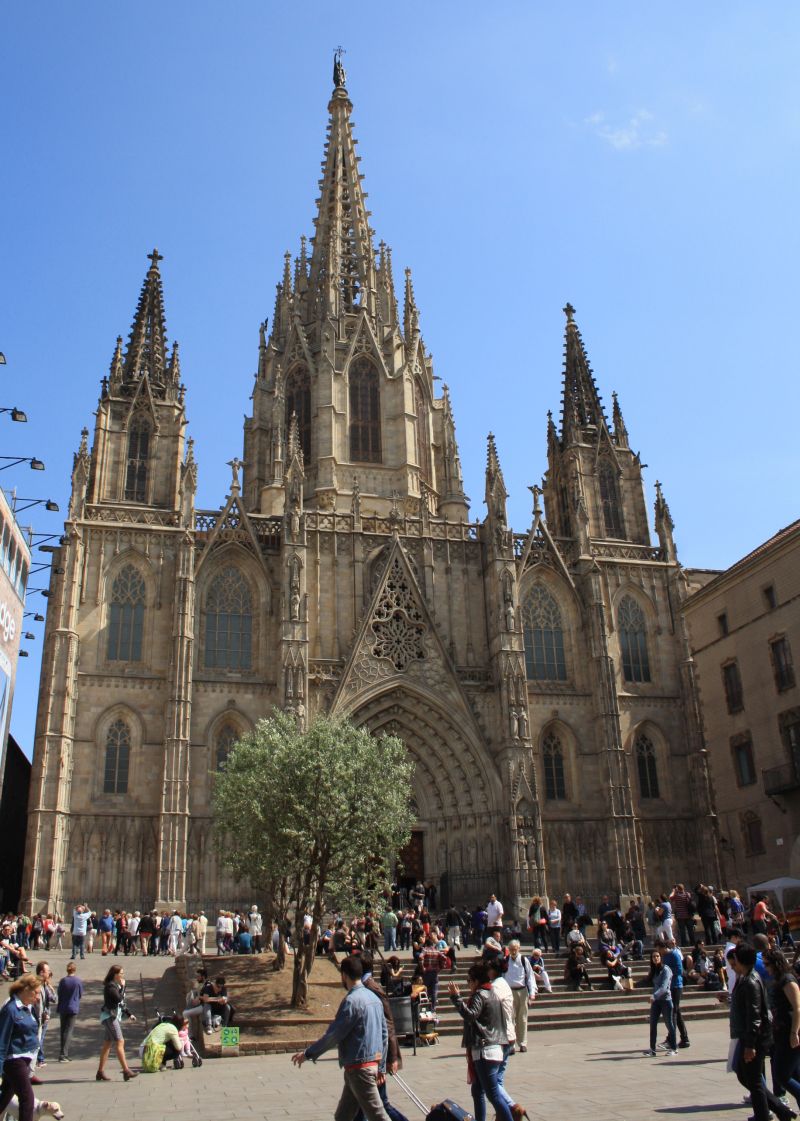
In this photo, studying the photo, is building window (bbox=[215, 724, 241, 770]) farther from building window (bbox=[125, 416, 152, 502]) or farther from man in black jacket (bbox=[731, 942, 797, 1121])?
man in black jacket (bbox=[731, 942, 797, 1121])

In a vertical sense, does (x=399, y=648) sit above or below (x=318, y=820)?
above

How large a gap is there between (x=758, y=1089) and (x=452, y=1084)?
5465 millimetres

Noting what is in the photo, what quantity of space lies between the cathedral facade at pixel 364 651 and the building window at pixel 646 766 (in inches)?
3.4

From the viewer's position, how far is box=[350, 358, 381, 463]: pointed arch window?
44.4 m

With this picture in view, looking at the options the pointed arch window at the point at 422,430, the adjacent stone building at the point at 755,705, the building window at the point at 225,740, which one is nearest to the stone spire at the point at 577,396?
the pointed arch window at the point at 422,430

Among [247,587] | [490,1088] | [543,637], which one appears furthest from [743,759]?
[490,1088]

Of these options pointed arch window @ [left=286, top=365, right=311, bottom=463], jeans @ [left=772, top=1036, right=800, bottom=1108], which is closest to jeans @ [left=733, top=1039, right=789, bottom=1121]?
jeans @ [left=772, top=1036, right=800, bottom=1108]

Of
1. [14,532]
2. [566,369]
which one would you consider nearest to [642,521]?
[566,369]

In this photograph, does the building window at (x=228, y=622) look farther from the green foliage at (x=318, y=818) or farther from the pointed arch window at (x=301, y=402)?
the green foliage at (x=318, y=818)

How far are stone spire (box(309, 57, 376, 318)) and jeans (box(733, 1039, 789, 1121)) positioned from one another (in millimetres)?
41232

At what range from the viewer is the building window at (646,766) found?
38656 millimetres

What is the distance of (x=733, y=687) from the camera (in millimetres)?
40125

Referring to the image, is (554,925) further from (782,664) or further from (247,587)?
(247,587)

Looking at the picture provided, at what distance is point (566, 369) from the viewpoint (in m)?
48.0
